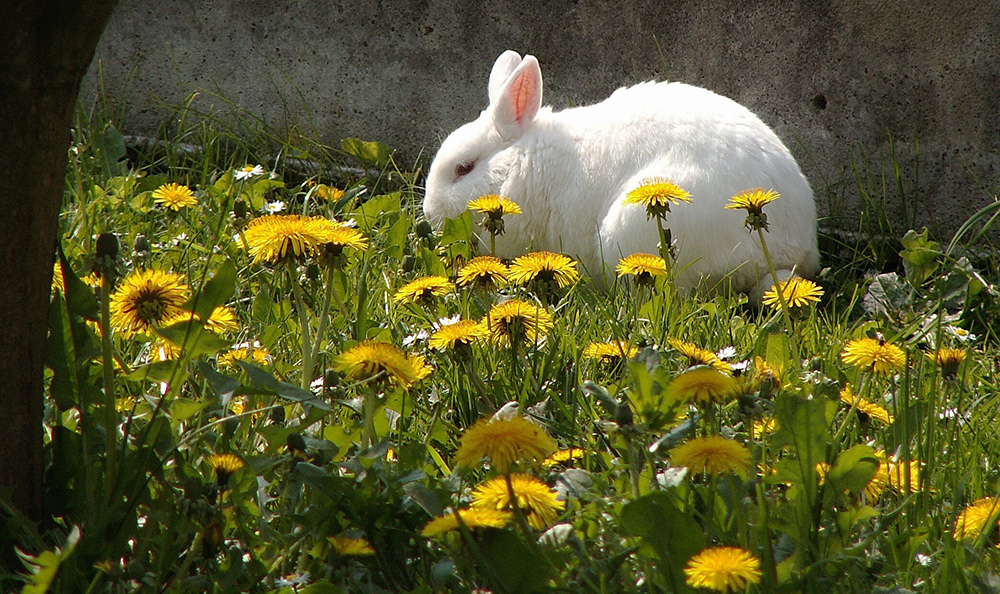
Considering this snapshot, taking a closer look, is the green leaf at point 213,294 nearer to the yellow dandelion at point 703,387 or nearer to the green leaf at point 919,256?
the yellow dandelion at point 703,387

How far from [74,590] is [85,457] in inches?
6.2

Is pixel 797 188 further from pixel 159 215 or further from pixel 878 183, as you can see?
pixel 159 215

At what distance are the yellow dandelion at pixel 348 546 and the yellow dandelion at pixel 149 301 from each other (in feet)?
1.26

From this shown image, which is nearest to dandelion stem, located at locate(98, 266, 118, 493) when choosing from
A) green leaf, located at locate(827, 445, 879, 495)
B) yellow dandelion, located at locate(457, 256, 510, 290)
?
yellow dandelion, located at locate(457, 256, 510, 290)

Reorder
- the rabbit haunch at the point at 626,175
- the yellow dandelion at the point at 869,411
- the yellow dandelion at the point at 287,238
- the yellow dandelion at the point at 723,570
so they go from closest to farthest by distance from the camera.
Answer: the yellow dandelion at the point at 723,570 → the yellow dandelion at the point at 287,238 → the yellow dandelion at the point at 869,411 → the rabbit haunch at the point at 626,175

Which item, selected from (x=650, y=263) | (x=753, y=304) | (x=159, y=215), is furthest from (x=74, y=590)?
(x=753, y=304)

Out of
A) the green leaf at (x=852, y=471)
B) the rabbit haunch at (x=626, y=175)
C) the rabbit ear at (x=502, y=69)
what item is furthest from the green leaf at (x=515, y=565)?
the rabbit ear at (x=502, y=69)

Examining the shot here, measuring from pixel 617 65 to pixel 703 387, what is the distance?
296 centimetres

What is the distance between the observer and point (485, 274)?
1.85 metres

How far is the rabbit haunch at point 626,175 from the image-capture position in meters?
2.95

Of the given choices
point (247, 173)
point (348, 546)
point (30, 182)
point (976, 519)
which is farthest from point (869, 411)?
point (247, 173)

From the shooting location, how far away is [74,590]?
3.76 ft

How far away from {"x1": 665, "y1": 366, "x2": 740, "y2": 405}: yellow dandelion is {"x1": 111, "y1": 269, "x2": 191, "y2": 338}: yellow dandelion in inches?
26.0

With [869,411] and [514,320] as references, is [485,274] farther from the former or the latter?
[869,411]
